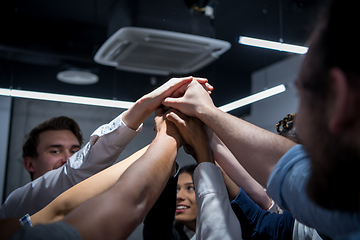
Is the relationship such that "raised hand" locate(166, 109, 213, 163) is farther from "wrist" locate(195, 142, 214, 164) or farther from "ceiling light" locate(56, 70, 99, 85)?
"ceiling light" locate(56, 70, 99, 85)

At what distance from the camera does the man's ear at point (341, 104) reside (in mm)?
371

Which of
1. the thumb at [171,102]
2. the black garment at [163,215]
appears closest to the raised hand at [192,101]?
the thumb at [171,102]

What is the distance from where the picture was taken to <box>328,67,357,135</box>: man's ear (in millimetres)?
371

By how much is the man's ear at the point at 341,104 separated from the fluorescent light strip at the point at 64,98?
5.21 feet

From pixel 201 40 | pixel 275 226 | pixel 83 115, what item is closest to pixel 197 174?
pixel 275 226

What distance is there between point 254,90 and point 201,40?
1.03 m

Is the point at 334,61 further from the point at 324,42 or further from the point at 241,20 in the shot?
the point at 241,20

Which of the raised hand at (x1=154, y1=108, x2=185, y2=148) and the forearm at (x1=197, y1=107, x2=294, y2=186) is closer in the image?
the forearm at (x1=197, y1=107, x2=294, y2=186)

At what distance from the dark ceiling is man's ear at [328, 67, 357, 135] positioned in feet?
5.12

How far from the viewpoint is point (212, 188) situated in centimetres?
78

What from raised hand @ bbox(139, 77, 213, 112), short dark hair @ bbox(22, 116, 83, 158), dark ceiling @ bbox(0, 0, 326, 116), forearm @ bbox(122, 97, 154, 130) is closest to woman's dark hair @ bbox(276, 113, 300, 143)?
raised hand @ bbox(139, 77, 213, 112)

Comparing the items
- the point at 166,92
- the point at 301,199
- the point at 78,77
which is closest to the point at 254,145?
the point at 301,199

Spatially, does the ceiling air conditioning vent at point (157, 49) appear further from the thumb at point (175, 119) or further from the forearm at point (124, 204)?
the forearm at point (124, 204)

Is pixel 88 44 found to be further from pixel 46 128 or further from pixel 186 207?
pixel 186 207
